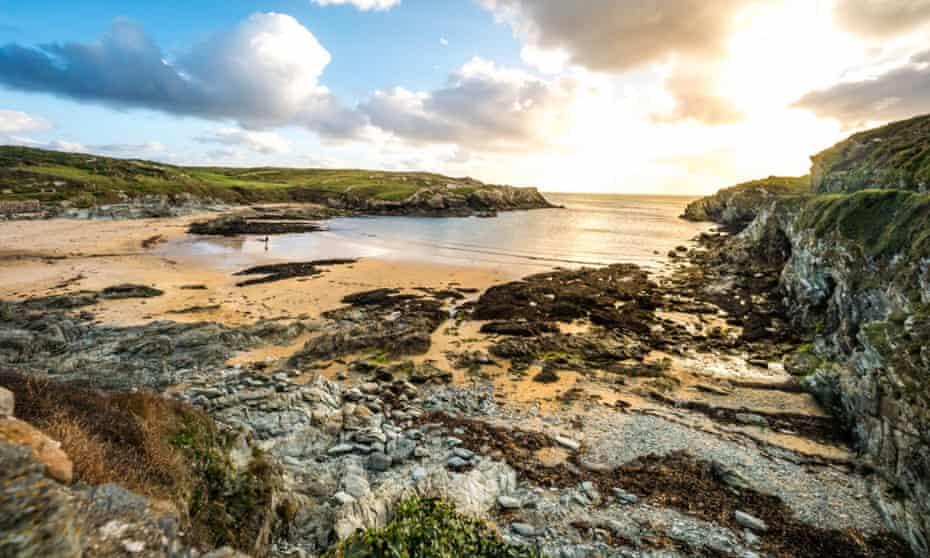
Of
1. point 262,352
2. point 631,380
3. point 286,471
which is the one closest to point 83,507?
point 286,471

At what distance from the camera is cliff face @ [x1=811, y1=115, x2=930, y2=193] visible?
97.8 feet

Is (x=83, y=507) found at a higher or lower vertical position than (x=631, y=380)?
higher

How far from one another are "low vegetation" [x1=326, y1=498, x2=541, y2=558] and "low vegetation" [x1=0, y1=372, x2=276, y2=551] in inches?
77.3

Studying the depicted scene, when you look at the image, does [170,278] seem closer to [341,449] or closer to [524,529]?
[341,449]

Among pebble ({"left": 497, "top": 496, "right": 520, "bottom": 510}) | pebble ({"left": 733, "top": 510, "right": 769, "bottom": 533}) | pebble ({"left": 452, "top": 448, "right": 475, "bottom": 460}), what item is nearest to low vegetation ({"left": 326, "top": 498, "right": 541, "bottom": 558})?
pebble ({"left": 497, "top": 496, "right": 520, "bottom": 510})

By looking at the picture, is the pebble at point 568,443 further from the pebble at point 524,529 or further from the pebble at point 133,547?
the pebble at point 133,547

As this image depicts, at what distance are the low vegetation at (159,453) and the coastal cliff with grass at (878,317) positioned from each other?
14.1 metres

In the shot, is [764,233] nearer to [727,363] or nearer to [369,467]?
[727,363]

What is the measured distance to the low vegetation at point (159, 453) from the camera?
494 cm

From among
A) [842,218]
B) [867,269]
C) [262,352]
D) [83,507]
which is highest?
[842,218]

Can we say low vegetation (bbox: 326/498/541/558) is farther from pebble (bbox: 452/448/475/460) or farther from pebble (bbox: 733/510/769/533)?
pebble (bbox: 733/510/769/533)

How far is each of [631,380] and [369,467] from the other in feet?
42.6

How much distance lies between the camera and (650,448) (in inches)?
491

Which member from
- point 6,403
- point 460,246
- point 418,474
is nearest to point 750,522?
point 418,474
